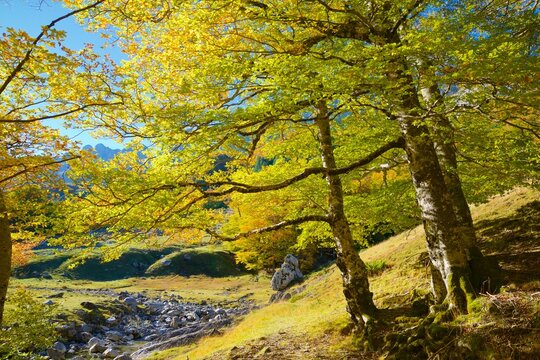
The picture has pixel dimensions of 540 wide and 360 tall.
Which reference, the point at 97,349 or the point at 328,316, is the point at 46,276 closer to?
the point at 97,349

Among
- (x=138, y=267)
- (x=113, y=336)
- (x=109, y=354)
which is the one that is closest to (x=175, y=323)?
(x=113, y=336)

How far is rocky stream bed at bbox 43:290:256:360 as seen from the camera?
16.3 m

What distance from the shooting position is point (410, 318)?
723cm

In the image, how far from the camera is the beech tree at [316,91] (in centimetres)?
527

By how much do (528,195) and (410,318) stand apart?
9808mm

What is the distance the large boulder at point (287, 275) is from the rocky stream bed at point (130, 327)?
14.6ft

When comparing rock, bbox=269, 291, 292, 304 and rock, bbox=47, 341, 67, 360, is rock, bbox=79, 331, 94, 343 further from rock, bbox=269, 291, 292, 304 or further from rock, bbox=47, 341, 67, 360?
rock, bbox=269, 291, 292, 304

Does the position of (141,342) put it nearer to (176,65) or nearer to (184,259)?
(176,65)

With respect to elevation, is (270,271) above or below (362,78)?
below

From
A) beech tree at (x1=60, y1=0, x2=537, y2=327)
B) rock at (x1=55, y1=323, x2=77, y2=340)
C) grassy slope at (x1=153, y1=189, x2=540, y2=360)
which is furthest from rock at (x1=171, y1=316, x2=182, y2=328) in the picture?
beech tree at (x1=60, y1=0, x2=537, y2=327)

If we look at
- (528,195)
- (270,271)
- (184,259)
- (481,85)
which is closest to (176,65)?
(481,85)

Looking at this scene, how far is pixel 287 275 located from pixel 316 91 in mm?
25682

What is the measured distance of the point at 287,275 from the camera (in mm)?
29156

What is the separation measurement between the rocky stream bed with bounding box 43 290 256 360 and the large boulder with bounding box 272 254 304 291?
4461mm
